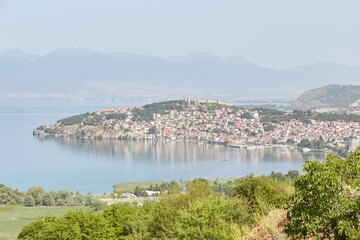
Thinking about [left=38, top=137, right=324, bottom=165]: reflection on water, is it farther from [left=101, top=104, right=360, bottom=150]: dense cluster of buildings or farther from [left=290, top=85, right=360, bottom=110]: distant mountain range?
[left=290, top=85, right=360, bottom=110]: distant mountain range

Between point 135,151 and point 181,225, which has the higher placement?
point 181,225

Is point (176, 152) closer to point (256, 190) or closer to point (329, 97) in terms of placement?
point (256, 190)

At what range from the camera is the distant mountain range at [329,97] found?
113562 millimetres

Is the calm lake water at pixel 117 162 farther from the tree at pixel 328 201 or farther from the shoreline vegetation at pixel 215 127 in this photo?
the tree at pixel 328 201

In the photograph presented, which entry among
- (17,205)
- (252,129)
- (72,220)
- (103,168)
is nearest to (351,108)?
(252,129)

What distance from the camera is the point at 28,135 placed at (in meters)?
64.5

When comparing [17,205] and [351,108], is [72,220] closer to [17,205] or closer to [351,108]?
[17,205]

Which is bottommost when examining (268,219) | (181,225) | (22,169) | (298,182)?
(22,169)

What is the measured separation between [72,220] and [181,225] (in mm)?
5039

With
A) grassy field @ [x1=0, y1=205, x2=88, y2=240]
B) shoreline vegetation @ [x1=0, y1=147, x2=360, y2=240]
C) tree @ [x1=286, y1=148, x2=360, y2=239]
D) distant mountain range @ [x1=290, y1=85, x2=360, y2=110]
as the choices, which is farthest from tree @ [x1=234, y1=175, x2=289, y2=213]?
distant mountain range @ [x1=290, y1=85, x2=360, y2=110]

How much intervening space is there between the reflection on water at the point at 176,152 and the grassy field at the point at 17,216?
19.2 meters

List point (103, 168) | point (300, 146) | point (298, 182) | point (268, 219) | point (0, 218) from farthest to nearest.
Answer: point (300, 146), point (103, 168), point (0, 218), point (268, 219), point (298, 182)

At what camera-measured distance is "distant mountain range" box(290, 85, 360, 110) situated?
114 m

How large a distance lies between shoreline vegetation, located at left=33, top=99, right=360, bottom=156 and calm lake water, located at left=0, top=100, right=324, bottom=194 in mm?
3474
